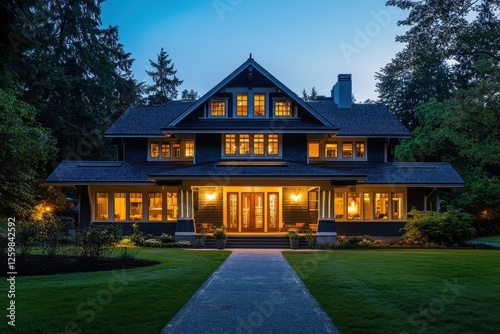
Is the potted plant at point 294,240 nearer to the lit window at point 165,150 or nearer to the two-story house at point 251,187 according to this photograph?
the two-story house at point 251,187

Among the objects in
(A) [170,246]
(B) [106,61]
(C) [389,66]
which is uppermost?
(B) [106,61]

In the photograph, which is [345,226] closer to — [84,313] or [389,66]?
[389,66]

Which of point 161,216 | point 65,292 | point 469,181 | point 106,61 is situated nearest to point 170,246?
point 161,216

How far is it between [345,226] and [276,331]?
1813 centimetres

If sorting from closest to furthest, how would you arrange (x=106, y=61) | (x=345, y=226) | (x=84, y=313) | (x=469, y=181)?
(x=84, y=313) → (x=345, y=226) → (x=469, y=181) → (x=106, y=61)

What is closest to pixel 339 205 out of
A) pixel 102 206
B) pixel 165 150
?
pixel 165 150

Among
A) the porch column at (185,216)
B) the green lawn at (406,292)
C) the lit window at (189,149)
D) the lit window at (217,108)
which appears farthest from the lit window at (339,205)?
the green lawn at (406,292)

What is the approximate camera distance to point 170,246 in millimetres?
21156

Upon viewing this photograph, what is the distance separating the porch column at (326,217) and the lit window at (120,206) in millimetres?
10090

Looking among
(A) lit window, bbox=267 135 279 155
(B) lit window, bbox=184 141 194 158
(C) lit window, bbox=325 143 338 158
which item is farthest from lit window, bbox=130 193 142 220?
(C) lit window, bbox=325 143 338 158

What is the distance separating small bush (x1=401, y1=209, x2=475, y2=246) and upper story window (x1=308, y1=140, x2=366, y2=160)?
19.3 feet

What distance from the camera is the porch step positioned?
21.5 meters

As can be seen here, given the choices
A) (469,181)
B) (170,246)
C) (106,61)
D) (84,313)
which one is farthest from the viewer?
(106,61)

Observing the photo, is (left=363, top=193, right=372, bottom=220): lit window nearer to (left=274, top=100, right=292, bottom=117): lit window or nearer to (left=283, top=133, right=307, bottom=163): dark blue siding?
(left=283, top=133, right=307, bottom=163): dark blue siding
